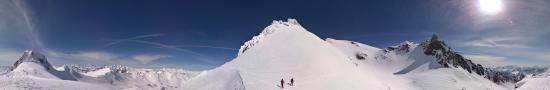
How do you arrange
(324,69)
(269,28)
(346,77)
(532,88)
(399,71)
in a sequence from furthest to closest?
(399,71)
(269,28)
(532,88)
(324,69)
(346,77)

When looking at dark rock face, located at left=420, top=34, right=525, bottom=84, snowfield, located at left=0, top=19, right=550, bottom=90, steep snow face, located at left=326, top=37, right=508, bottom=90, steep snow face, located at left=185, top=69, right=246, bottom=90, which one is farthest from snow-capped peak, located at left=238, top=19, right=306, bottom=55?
dark rock face, located at left=420, top=34, right=525, bottom=84

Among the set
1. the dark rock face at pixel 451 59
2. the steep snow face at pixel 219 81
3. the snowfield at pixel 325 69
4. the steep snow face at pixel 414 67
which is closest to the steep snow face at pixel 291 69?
the snowfield at pixel 325 69

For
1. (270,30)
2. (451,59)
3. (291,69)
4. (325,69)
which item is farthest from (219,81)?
(451,59)

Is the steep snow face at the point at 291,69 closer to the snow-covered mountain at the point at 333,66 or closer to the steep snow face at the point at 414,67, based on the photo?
the snow-covered mountain at the point at 333,66

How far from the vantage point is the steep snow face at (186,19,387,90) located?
5931 cm

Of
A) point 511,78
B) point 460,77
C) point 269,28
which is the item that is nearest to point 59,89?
point 269,28

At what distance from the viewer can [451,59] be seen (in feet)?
447

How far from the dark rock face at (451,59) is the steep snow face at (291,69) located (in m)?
51.3

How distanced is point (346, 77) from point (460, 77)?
71155mm

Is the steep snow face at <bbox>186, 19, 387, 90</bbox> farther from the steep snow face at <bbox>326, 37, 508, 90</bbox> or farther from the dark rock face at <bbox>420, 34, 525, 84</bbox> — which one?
the dark rock face at <bbox>420, 34, 525, 84</bbox>

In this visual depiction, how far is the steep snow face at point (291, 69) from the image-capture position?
59.3m

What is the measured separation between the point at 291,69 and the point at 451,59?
266 feet

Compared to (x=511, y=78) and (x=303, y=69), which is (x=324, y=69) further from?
(x=511, y=78)

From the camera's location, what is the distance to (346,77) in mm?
64500
